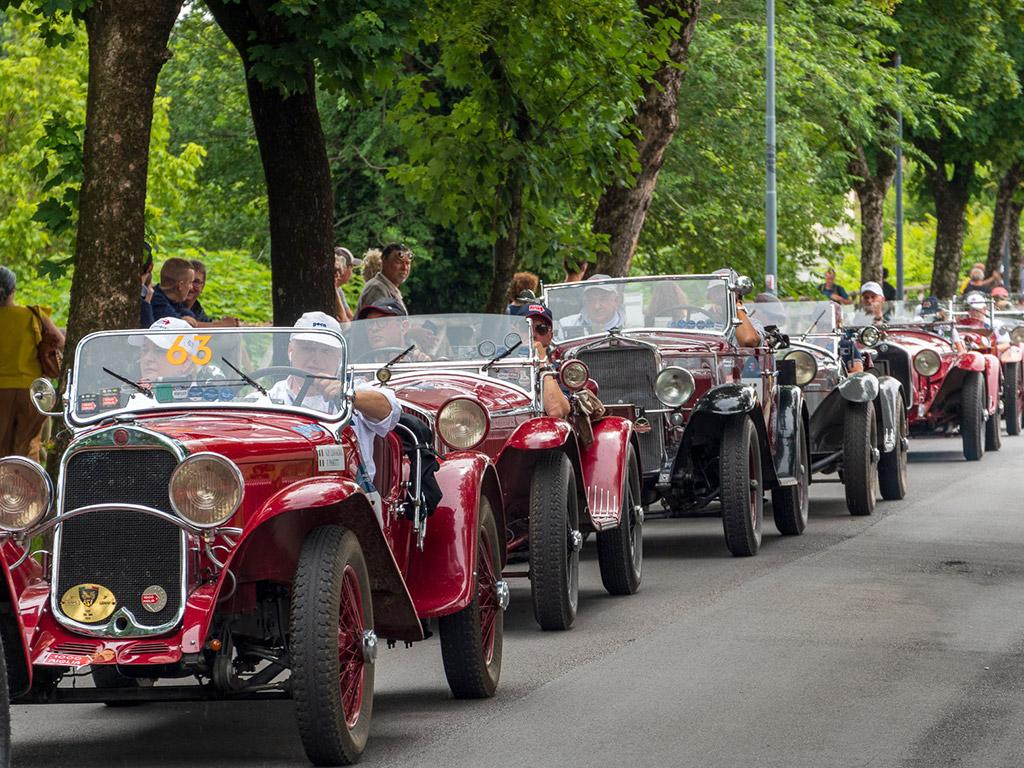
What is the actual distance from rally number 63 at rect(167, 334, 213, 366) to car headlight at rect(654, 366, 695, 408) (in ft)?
19.8

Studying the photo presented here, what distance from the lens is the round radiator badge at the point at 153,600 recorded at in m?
6.45

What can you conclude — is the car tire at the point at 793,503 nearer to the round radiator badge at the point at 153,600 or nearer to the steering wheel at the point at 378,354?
the steering wheel at the point at 378,354

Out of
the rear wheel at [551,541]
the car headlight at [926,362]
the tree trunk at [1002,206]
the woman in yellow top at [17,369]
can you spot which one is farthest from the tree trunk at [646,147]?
the tree trunk at [1002,206]

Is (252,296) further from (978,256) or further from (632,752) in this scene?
(978,256)

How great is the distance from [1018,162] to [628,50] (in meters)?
30.0

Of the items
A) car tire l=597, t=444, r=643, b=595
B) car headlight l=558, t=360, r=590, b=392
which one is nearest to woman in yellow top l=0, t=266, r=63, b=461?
car headlight l=558, t=360, r=590, b=392

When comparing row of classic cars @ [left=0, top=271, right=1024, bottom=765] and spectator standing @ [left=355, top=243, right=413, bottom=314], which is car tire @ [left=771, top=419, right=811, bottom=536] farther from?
spectator standing @ [left=355, top=243, right=413, bottom=314]

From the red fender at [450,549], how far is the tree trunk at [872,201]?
3144cm

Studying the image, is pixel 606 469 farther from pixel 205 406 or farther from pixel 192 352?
pixel 205 406

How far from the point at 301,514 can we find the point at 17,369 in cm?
816

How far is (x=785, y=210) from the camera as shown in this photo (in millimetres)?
34969

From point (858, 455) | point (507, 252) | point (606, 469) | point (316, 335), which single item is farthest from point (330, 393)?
point (507, 252)

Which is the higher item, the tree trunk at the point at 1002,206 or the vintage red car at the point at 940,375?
the tree trunk at the point at 1002,206

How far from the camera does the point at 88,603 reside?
255 inches
